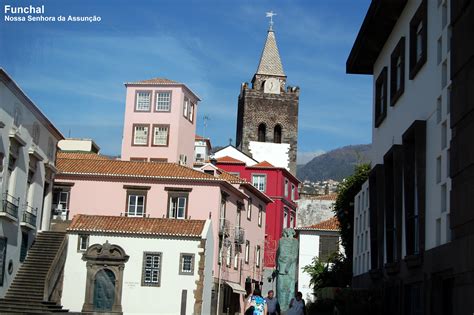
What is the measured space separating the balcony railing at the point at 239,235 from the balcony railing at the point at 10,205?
19.3 meters

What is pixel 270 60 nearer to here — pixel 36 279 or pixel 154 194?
pixel 154 194

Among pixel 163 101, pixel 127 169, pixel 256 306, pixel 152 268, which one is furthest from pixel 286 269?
pixel 163 101

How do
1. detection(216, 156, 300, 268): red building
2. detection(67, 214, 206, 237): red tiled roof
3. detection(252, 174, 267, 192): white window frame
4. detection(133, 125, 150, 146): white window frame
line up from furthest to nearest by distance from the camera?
detection(252, 174, 267, 192): white window frame, detection(216, 156, 300, 268): red building, detection(133, 125, 150, 146): white window frame, detection(67, 214, 206, 237): red tiled roof

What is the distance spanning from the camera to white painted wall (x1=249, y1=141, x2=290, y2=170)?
317ft

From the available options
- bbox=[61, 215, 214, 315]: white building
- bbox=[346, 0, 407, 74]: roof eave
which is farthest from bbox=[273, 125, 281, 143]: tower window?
bbox=[346, 0, 407, 74]: roof eave

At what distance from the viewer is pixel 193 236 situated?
45750mm

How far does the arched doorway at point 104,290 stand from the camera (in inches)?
1763

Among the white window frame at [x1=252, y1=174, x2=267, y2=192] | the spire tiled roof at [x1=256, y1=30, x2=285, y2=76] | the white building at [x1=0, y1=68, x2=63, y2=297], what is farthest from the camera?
the spire tiled roof at [x1=256, y1=30, x2=285, y2=76]

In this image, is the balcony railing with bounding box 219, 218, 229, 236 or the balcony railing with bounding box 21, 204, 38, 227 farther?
the balcony railing with bounding box 219, 218, 229, 236

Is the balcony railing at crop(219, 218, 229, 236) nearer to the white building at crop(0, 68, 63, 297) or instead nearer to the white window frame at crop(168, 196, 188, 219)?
the white window frame at crop(168, 196, 188, 219)

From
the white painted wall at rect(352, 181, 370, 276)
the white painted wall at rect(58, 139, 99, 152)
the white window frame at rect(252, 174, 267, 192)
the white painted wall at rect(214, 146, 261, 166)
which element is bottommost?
the white painted wall at rect(352, 181, 370, 276)

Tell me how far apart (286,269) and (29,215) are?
2108cm

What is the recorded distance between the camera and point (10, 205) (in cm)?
3906

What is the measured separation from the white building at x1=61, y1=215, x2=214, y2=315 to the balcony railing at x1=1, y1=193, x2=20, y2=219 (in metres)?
6.48
